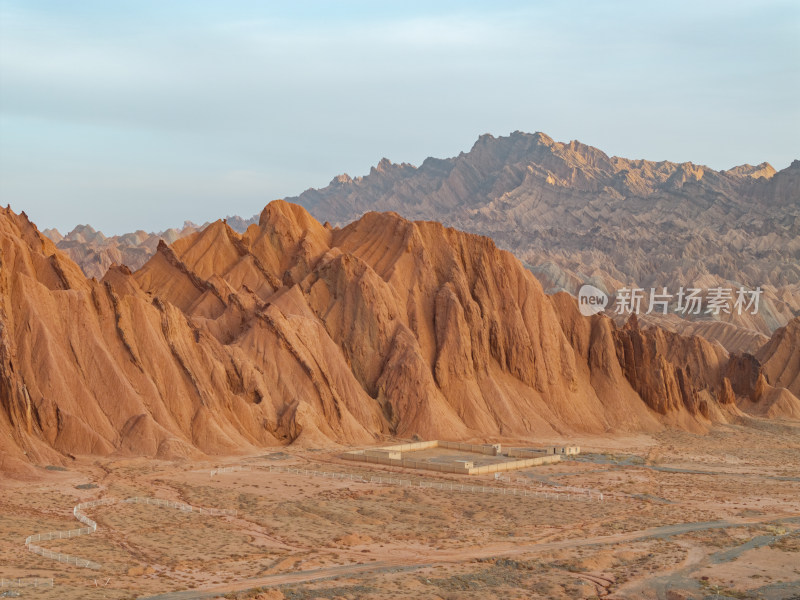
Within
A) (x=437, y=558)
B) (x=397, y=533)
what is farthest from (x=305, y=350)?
(x=437, y=558)

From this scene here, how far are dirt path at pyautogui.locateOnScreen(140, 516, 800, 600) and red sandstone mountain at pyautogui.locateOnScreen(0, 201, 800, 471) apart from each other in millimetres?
23748

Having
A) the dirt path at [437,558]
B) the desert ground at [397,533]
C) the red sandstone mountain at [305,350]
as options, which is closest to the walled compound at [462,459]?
the desert ground at [397,533]

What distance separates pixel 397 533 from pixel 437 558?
199 inches

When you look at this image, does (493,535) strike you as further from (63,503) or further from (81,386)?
(81,386)

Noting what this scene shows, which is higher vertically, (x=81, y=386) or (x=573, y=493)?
(x=81, y=386)

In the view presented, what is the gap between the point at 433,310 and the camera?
90812 millimetres

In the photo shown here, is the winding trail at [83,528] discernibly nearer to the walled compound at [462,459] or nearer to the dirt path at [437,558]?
the dirt path at [437,558]

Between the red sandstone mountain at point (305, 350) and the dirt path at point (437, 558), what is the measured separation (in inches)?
935

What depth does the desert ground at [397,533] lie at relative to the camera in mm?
35406

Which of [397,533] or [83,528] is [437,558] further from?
[83,528]

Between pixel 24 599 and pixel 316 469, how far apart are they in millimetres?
31066

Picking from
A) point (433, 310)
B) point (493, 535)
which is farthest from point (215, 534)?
point (433, 310)

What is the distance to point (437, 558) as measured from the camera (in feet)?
131

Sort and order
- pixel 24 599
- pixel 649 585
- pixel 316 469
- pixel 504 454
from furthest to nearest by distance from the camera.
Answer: pixel 504 454, pixel 316 469, pixel 649 585, pixel 24 599
